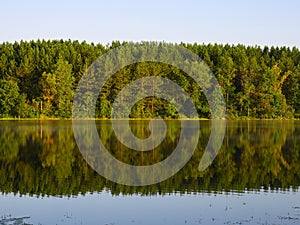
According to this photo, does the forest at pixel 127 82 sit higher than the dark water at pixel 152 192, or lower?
higher

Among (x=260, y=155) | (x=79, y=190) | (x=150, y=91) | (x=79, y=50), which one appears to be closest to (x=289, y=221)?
(x=79, y=190)

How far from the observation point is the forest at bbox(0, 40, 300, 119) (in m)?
81.6

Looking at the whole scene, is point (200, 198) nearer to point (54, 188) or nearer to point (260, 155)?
point (54, 188)

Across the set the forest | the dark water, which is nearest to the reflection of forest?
the dark water

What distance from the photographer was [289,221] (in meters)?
14.5

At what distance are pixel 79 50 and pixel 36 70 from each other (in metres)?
12.9

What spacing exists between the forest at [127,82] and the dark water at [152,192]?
2009 inches

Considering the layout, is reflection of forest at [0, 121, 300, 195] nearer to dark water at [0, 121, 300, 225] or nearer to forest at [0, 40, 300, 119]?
dark water at [0, 121, 300, 225]

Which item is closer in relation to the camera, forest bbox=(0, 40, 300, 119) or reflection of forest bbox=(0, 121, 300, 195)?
reflection of forest bbox=(0, 121, 300, 195)

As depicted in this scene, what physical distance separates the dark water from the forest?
5103cm

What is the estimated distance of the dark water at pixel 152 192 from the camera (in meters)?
15.2

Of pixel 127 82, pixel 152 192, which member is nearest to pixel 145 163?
pixel 152 192

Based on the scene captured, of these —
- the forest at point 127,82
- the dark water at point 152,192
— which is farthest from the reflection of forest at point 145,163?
the forest at point 127,82

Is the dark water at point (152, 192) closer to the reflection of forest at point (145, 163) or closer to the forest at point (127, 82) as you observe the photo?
the reflection of forest at point (145, 163)
